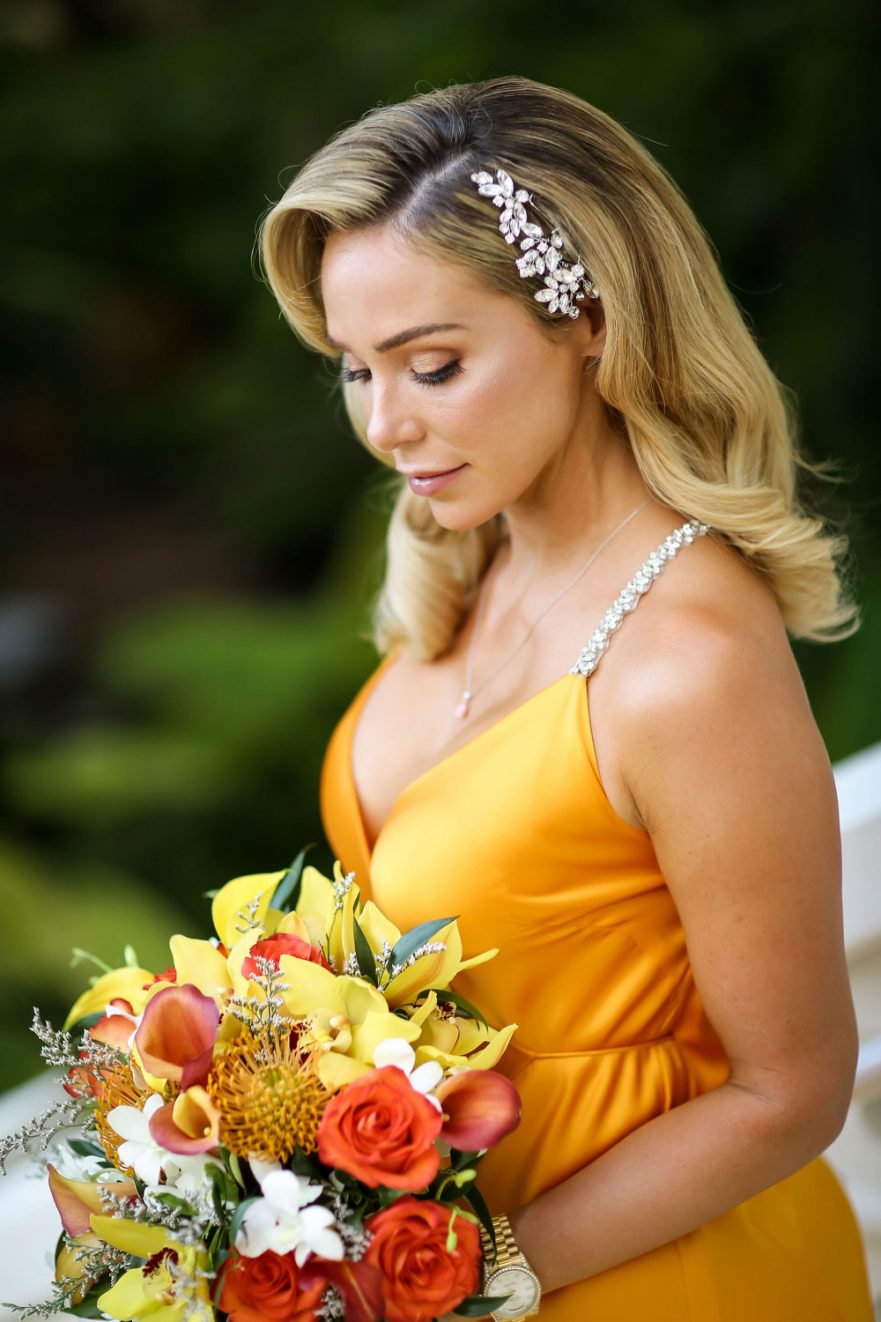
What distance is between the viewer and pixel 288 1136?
125cm

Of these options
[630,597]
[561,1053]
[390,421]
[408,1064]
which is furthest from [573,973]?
[390,421]

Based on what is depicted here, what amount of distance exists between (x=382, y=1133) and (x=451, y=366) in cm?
81

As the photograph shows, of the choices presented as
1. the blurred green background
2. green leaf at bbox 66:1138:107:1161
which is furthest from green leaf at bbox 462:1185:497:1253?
the blurred green background

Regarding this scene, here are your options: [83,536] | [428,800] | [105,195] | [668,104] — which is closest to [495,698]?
[428,800]

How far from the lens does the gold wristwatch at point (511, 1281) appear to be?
1410 millimetres

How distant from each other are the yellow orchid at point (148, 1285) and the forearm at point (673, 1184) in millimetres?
411

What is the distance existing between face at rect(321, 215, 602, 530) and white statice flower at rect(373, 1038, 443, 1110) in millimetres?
619

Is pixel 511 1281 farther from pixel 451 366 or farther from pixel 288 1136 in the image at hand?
pixel 451 366

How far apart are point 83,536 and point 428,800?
569 cm

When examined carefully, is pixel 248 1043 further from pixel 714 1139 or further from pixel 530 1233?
pixel 714 1139

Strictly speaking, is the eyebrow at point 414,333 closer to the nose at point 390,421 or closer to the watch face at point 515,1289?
the nose at point 390,421

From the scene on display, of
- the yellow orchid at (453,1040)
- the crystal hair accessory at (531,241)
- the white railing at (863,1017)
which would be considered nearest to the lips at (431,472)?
the crystal hair accessory at (531,241)

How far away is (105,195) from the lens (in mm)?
5770

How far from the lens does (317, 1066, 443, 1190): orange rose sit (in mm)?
1203
